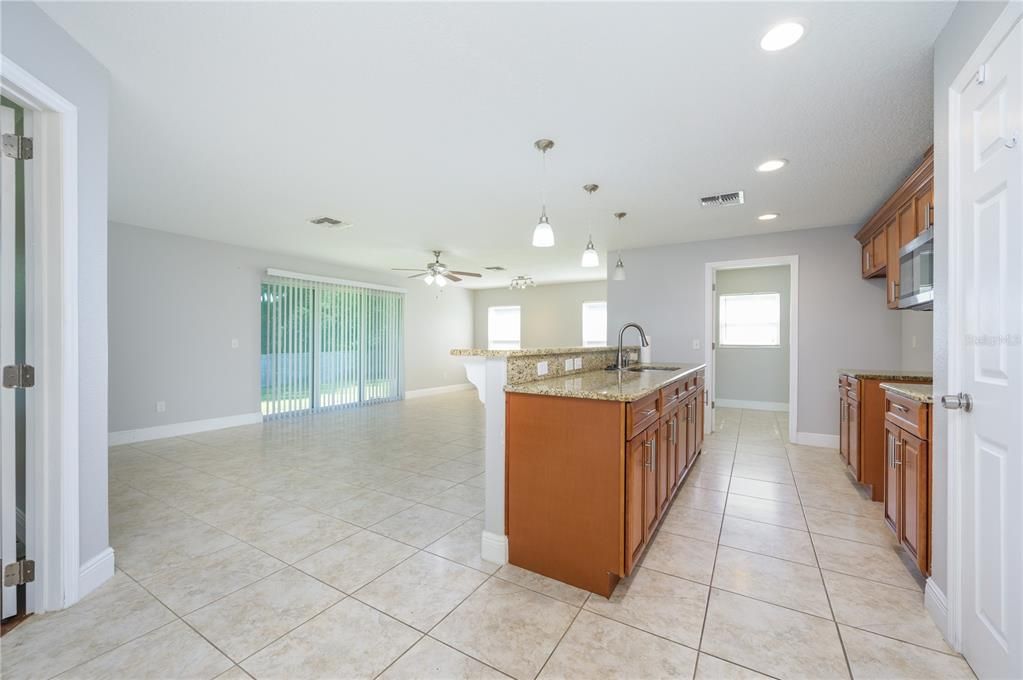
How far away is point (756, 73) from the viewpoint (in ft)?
6.54

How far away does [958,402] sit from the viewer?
59.1 inches

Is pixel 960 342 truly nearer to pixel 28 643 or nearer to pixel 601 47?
pixel 601 47

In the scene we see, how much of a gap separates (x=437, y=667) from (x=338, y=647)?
1.32ft

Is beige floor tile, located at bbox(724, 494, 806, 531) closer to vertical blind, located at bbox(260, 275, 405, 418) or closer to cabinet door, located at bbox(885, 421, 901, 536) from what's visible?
cabinet door, located at bbox(885, 421, 901, 536)

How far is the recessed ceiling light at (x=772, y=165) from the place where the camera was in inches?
117

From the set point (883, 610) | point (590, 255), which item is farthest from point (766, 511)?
point (590, 255)

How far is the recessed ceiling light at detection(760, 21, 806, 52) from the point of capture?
5.57 feet

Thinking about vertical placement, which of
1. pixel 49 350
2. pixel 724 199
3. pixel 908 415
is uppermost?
pixel 724 199

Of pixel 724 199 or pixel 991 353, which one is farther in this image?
pixel 724 199

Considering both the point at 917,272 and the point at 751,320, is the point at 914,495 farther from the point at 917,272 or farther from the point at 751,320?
the point at 751,320

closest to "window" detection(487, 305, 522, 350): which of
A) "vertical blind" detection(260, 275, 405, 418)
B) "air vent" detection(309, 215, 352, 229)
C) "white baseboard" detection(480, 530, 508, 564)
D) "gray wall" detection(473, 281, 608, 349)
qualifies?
"gray wall" detection(473, 281, 608, 349)

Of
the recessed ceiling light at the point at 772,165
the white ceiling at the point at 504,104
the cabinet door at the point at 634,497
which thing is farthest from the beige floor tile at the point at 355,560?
the recessed ceiling light at the point at 772,165

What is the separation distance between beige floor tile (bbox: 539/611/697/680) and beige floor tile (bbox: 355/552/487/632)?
20.7 inches

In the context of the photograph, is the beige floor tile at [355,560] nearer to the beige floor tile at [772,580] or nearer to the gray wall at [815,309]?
the beige floor tile at [772,580]
